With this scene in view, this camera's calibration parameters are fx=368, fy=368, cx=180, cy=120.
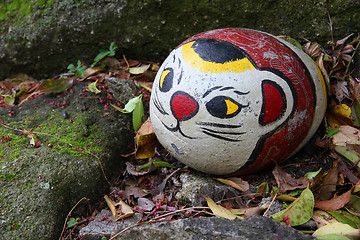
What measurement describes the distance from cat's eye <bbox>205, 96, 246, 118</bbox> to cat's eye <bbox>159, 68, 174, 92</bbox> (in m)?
0.32

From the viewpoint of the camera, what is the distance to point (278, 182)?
95.6 inches

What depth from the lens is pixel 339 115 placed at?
2.76m

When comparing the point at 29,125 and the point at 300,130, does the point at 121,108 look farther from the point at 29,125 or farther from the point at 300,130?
the point at 300,130

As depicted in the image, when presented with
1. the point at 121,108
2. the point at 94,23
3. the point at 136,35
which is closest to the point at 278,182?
the point at 121,108

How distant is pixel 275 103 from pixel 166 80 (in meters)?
0.74

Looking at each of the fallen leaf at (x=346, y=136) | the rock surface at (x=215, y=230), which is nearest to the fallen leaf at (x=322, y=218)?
the rock surface at (x=215, y=230)

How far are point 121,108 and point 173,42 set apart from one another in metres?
0.86

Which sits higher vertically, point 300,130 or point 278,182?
point 300,130

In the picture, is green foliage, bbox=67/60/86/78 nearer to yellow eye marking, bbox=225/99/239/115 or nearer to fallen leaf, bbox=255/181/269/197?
yellow eye marking, bbox=225/99/239/115

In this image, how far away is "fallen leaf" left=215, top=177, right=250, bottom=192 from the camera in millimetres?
2521

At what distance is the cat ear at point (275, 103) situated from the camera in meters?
2.30

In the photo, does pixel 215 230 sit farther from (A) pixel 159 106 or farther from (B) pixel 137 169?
(B) pixel 137 169

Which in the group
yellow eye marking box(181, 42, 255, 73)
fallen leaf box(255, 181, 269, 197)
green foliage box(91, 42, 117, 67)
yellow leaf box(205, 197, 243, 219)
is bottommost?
fallen leaf box(255, 181, 269, 197)

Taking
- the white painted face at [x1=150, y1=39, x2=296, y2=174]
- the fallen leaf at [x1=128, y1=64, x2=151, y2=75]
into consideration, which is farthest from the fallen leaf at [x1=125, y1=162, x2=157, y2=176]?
the fallen leaf at [x1=128, y1=64, x2=151, y2=75]
